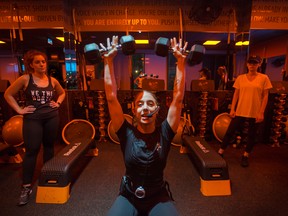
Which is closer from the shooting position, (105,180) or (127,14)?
(105,180)

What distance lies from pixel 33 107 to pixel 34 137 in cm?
31

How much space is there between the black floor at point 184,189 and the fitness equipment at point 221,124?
1.54ft

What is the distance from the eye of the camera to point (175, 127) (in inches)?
52.4

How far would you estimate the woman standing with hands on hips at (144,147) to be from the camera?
1.23 meters

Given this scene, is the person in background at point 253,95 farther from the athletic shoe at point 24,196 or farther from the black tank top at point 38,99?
the athletic shoe at point 24,196

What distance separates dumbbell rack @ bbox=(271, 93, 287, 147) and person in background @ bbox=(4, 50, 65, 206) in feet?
12.6

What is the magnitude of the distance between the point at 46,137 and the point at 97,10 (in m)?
3.09

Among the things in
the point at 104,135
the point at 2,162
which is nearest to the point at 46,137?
the point at 2,162

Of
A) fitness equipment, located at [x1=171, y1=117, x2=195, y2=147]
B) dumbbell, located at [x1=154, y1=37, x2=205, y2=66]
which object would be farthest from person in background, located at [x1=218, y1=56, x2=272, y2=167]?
dumbbell, located at [x1=154, y1=37, x2=205, y2=66]

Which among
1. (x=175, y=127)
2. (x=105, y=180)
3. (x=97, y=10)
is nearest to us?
(x=175, y=127)

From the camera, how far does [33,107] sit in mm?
2027

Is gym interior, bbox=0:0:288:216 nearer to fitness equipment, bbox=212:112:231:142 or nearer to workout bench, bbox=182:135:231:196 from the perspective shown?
fitness equipment, bbox=212:112:231:142

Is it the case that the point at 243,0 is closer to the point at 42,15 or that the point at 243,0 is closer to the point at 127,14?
the point at 127,14

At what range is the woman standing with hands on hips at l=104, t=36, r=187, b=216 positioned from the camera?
4.03 ft
